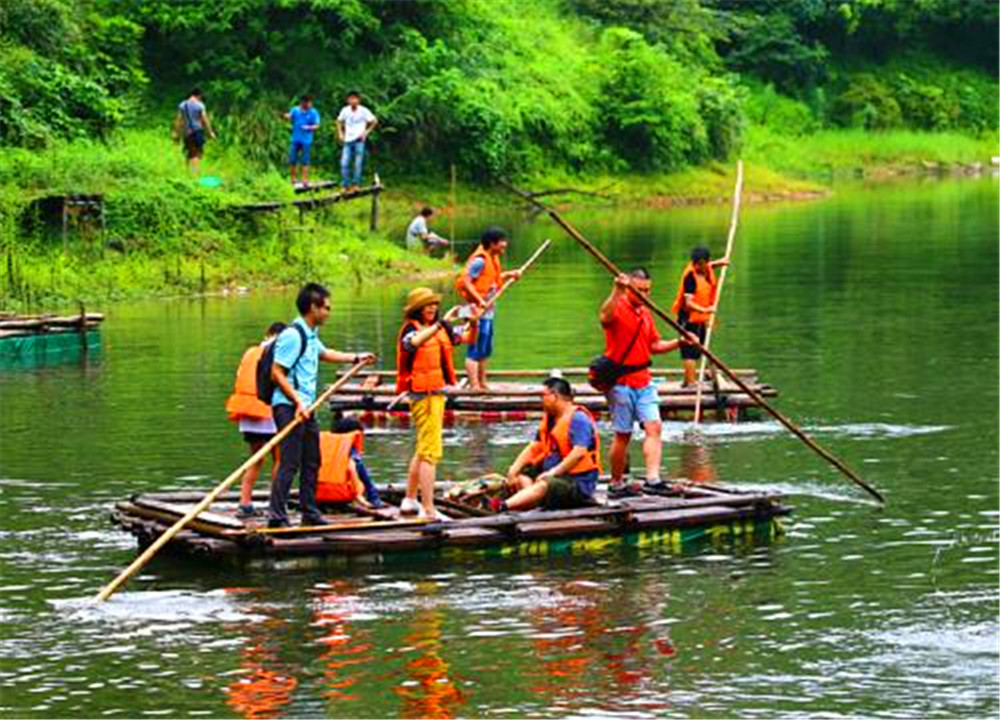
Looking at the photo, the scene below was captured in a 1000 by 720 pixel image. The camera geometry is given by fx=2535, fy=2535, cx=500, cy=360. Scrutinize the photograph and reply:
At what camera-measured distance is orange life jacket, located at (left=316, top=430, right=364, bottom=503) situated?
57.2 ft

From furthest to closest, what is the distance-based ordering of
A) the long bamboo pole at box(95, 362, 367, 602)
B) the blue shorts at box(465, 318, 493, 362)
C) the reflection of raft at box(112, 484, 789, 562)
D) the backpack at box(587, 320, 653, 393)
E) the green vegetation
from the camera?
the green vegetation, the blue shorts at box(465, 318, 493, 362), the backpack at box(587, 320, 653, 393), the reflection of raft at box(112, 484, 789, 562), the long bamboo pole at box(95, 362, 367, 602)

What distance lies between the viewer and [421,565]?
16.7 meters

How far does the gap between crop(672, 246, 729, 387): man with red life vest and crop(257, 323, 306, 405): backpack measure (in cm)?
728

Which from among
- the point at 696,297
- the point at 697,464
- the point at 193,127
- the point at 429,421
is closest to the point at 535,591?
the point at 429,421

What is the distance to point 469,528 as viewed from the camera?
16.9 meters

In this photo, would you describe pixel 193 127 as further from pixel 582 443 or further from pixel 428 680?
pixel 428 680

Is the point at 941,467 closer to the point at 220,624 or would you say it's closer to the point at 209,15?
the point at 220,624

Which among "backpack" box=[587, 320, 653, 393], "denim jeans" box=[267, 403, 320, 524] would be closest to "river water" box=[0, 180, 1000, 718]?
"denim jeans" box=[267, 403, 320, 524]

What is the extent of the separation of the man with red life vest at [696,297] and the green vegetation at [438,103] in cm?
1179

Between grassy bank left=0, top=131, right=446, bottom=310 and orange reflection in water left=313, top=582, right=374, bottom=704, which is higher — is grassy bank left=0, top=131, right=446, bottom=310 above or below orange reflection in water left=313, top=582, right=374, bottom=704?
above

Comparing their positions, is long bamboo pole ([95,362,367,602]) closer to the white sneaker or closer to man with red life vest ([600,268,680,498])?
the white sneaker

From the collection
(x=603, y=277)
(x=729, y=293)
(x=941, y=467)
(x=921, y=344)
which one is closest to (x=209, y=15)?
(x=603, y=277)

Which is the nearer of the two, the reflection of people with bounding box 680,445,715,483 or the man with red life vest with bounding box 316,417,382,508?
Answer: the man with red life vest with bounding box 316,417,382,508

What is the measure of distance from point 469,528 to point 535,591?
2.91ft
